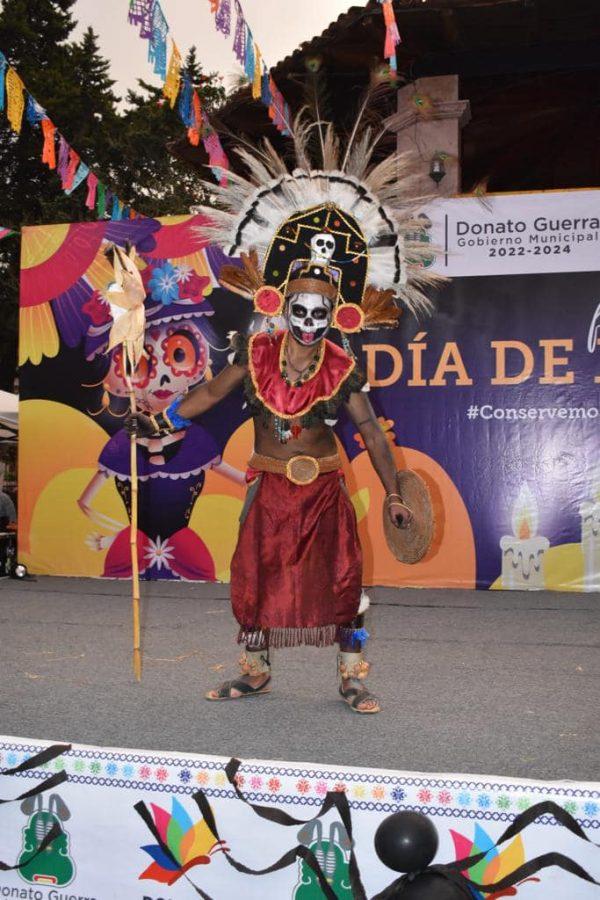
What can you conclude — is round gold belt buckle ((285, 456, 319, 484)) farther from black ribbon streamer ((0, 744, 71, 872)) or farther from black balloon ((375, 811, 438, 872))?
black balloon ((375, 811, 438, 872))

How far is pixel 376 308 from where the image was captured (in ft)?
12.3

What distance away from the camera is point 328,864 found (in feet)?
6.77

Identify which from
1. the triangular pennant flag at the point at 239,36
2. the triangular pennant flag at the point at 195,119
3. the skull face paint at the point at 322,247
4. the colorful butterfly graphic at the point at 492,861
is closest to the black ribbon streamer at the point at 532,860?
the colorful butterfly graphic at the point at 492,861

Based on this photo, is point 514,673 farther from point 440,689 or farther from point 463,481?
point 463,481

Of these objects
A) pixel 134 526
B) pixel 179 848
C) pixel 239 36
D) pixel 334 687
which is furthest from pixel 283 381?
→ pixel 239 36

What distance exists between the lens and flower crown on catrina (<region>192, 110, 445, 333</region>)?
3664 mm

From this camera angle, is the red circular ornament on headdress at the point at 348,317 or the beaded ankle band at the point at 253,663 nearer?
the red circular ornament on headdress at the point at 348,317

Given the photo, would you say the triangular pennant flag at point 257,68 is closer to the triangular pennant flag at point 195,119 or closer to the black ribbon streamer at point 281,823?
the triangular pennant flag at point 195,119

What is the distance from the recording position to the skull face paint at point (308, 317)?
358 cm

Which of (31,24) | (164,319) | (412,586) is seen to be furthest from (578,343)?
(31,24)

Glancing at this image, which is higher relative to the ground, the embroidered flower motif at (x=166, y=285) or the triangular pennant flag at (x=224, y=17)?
the triangular pennant flag at (x=224, y=17)

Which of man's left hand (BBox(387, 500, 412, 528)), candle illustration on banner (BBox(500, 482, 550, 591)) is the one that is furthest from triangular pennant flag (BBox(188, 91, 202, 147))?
man's left hand (BBox(387, 500, 412, 528))

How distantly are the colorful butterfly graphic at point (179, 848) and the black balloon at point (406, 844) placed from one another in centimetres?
57

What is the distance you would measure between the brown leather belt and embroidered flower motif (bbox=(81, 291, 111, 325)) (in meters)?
4.71
